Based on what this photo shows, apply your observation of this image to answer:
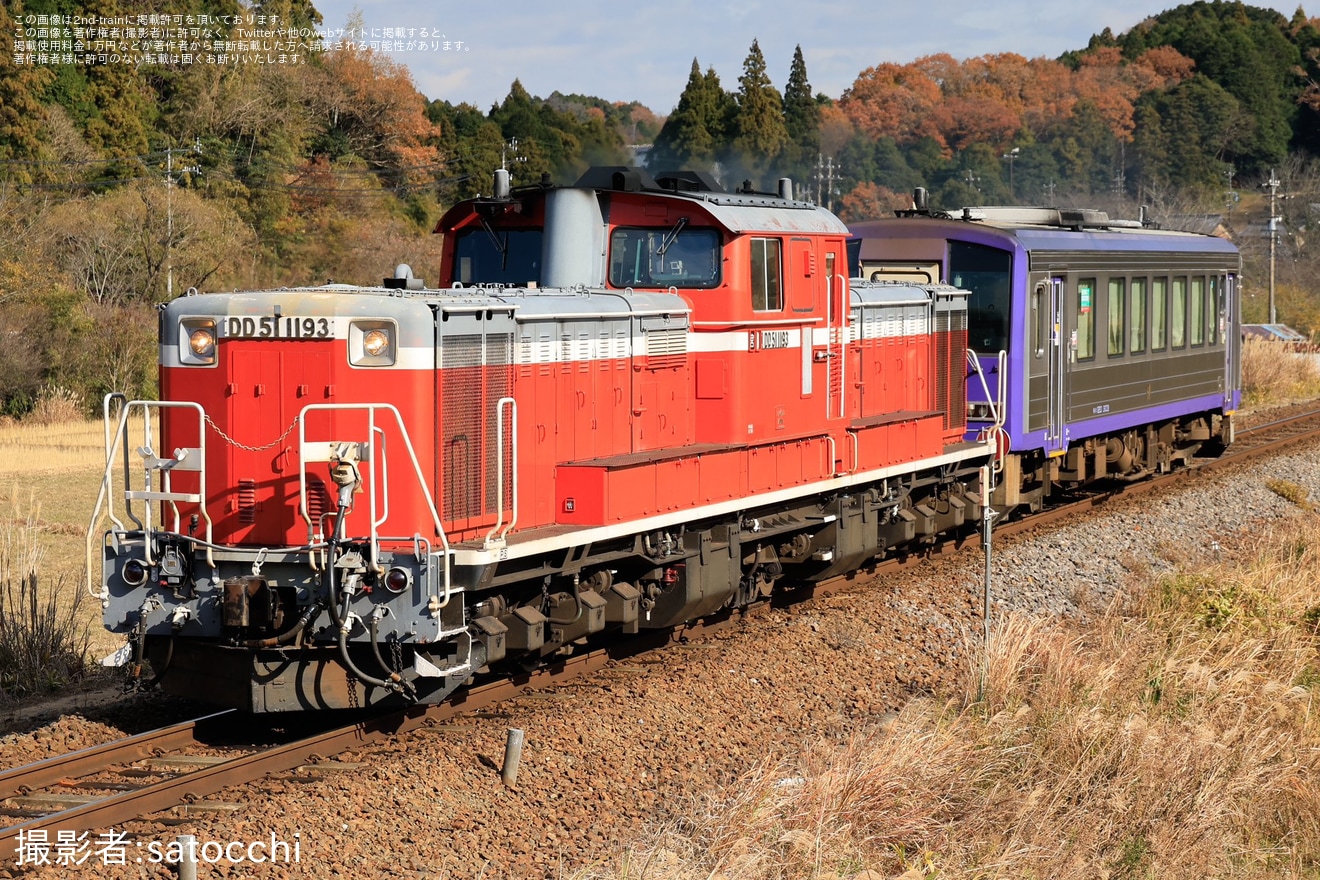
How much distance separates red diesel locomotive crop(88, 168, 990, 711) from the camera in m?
8.18

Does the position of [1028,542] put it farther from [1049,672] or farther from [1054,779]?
[1054,779]

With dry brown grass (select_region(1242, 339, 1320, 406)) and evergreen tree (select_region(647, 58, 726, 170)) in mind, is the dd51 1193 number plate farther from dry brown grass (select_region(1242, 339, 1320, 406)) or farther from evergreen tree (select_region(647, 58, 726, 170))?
Answer: evergreen tree (select_region(647, 58, 726, 170))

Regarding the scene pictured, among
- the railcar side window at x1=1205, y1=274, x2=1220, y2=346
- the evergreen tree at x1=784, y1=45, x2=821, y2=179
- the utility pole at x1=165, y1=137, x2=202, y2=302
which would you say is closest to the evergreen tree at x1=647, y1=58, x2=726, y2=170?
the evergreen tree at x1=784, y1=45, x2=821, y2=179

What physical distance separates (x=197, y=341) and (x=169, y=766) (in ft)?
8.34

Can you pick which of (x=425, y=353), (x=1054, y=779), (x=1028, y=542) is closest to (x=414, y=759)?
(x=425, y=353)

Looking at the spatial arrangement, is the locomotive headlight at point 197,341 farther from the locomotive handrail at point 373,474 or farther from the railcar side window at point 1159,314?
the railcar side window at point 1159,314

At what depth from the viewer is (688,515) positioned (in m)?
10.4

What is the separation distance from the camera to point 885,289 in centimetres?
1409

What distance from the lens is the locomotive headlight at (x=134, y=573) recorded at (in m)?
8.37

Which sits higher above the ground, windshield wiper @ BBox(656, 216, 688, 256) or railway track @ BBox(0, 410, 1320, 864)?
windshield wiper @ BBox(656, 216, 688, 256)

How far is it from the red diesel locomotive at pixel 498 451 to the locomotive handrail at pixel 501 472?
4cm

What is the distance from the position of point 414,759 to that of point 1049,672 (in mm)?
4669

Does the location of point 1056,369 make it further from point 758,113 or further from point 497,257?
point 758,113

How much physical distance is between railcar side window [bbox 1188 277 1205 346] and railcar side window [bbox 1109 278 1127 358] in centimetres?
272
